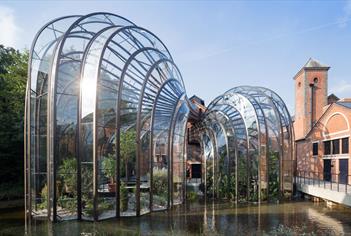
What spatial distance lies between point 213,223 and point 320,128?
54.1 ft

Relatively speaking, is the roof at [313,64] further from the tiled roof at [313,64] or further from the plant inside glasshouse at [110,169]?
the plant inside glasshouse at [110,169]

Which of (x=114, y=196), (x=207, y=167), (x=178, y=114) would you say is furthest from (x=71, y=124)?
(x=207, y=167)

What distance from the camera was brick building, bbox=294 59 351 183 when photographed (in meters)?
22.4

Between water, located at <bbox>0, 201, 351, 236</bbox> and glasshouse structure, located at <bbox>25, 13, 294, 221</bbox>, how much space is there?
670 mm

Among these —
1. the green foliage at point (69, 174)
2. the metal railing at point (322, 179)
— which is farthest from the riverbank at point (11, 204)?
the metal railing at point (322, 179)

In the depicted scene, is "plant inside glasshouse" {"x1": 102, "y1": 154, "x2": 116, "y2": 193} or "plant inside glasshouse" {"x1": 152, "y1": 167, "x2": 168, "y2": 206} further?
"plant inside glasshouse" {"x1": 152, "y1": 167, "x2": 168, "y2": 206}

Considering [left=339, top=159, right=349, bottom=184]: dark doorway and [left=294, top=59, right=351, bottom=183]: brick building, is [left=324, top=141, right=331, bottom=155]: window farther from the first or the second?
[left=339, top=159, right=349, bottom=184]: dark doorway

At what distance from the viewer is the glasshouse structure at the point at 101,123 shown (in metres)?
12.7

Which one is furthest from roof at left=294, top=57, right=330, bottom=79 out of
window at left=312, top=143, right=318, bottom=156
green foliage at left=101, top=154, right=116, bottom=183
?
green foliage at left=101, top=154, right=116, bottom=183

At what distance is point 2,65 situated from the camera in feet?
87.6

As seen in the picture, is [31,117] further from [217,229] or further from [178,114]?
[217,229]

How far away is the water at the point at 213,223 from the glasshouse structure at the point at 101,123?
2.20 feet

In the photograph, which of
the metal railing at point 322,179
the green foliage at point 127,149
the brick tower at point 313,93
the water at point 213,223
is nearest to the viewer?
the water at point 213,223

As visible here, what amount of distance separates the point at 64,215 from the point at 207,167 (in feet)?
41.9
